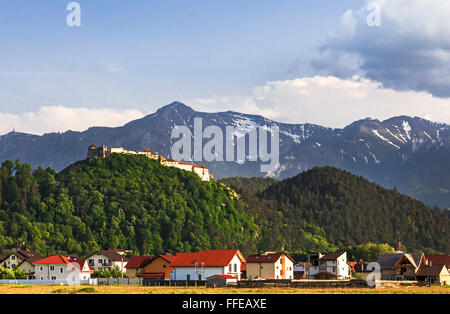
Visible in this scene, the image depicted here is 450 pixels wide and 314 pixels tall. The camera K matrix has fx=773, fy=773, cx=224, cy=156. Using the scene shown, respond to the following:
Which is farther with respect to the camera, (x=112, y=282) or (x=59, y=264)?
(x=59, y=264)

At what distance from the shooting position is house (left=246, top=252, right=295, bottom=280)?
476ft

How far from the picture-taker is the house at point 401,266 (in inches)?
5664

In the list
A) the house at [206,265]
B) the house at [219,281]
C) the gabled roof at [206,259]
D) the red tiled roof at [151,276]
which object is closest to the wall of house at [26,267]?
the red tiled roof at [151,276]

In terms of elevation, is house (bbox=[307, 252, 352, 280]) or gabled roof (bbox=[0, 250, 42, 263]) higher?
gabled roof (bbox=[0, 250, 42, 263])

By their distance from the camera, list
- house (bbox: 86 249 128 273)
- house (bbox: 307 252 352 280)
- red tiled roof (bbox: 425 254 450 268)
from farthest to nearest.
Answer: house (bbox: 86 249 128 273) < house (bbox: 307 252 352 280) < red tiled roof (bbox: 425 254 450 268)

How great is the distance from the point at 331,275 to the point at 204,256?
1413 inches

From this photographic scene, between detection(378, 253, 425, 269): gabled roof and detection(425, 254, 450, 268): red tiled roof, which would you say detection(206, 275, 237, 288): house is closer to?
detection(378, 253, 425, 269): gabled roof

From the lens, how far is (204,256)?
135 m

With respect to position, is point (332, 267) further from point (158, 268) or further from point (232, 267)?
point (158, 268)

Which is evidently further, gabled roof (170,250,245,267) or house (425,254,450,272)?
house (425,254,450,272)

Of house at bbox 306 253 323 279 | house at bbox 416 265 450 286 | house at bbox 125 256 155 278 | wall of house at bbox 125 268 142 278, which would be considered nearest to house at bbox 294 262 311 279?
house at bbox 306 253 323 279

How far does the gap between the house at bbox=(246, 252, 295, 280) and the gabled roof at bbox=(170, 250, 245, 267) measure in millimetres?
9363
